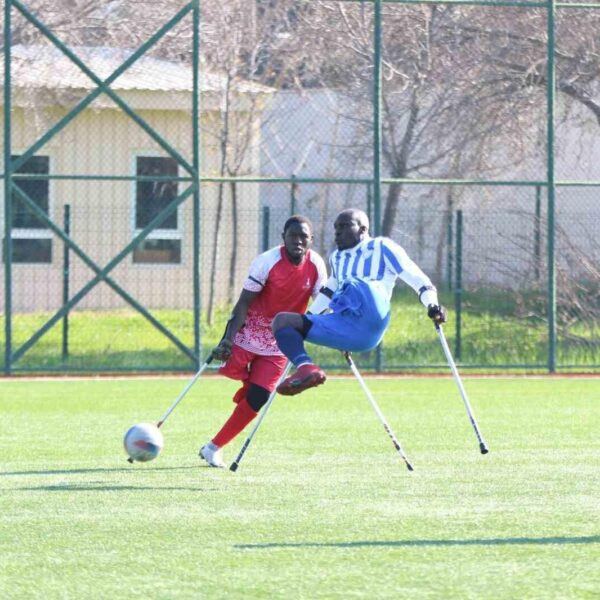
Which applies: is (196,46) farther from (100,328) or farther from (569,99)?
(569,99)

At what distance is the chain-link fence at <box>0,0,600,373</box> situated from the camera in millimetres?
18328

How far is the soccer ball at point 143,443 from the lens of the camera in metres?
10.0

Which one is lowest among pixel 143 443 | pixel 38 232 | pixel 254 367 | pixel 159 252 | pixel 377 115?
pixel 143 443

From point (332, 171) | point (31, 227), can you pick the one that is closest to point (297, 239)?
point (332, 171)

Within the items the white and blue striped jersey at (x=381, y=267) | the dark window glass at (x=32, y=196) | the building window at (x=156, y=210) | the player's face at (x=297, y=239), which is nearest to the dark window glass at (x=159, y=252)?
the building window at (x=156, y=210)

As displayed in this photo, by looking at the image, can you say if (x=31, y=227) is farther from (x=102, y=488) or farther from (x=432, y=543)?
(x=432, y=543)

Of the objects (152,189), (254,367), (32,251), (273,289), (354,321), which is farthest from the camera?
(152,189)

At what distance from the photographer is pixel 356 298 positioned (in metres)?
9.93

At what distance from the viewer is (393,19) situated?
2003 cm

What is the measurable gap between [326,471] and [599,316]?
9.89 metres

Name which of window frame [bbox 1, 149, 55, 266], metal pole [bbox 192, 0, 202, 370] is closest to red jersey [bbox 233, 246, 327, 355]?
metal pole [bbox 192, 0, 202, 370]

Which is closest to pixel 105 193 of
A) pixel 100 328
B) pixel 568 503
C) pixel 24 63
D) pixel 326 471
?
pixel 24 63

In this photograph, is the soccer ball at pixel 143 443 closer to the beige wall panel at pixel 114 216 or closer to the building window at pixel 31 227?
the beige wall panel at pixel 114 216

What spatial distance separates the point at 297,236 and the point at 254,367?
1.08 meters
